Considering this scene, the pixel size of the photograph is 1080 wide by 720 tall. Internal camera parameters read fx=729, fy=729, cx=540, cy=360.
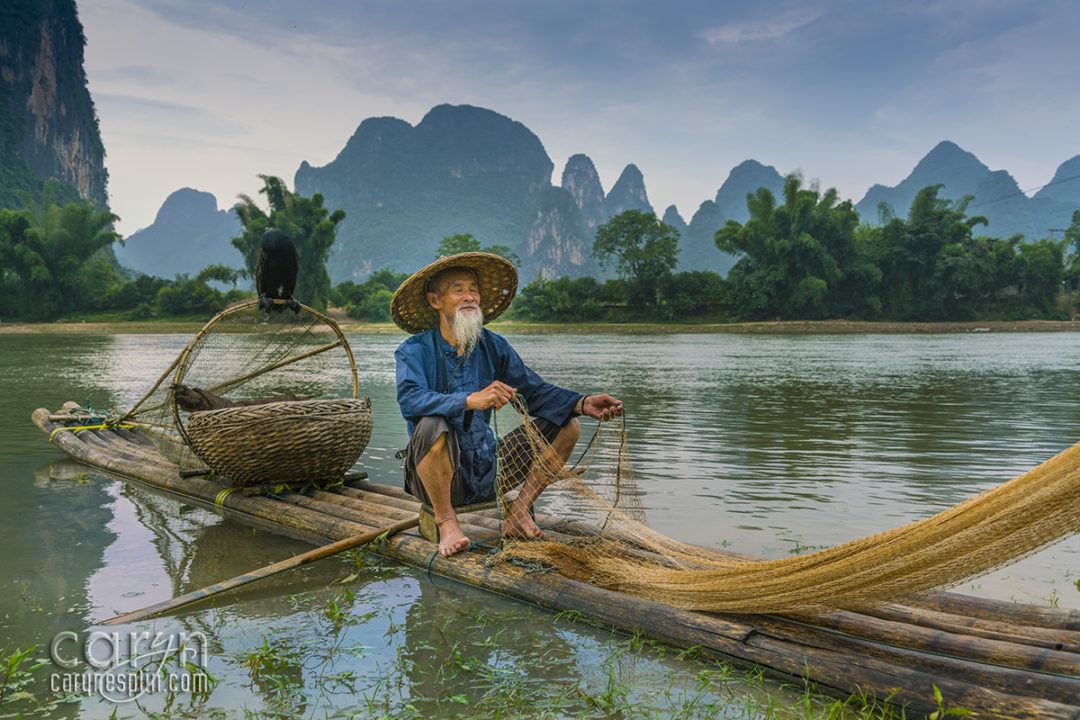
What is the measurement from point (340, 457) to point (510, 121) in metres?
186

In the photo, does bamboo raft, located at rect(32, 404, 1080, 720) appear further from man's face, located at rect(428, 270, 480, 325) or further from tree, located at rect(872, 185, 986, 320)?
tree, located at rect(872, 185, 986, 320)

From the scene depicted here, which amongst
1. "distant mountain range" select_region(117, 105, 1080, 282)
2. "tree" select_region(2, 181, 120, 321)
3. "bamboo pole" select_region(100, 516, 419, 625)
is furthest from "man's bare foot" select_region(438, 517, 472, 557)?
"distant mountain range" select_region(117, 105, 1080, 282)

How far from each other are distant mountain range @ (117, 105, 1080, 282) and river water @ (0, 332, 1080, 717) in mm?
116381

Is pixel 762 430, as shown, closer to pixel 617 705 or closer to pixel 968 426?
pixel 968 426

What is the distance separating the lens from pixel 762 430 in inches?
271

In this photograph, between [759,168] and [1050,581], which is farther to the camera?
[759,168]

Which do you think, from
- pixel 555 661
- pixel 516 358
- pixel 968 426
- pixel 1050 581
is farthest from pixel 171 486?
pixel 968 426

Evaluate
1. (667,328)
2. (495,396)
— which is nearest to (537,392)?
(495,396)

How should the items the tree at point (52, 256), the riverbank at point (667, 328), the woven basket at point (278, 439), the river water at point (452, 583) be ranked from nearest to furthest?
1. the river water at point (452, 583)
2. the woven basket at point (278, 439)
3. the riverbank at point (667, 328)
4. the tree at point (52, 256)

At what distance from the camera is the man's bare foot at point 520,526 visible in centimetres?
265

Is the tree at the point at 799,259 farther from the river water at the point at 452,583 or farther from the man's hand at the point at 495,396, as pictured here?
the man's hand at the point at 495,396

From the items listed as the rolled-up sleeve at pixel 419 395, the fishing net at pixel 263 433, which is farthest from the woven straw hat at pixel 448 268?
the fishing net at pixel 263 433

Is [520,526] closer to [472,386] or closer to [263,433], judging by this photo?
[472,386]

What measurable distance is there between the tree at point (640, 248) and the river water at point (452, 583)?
114 feet
